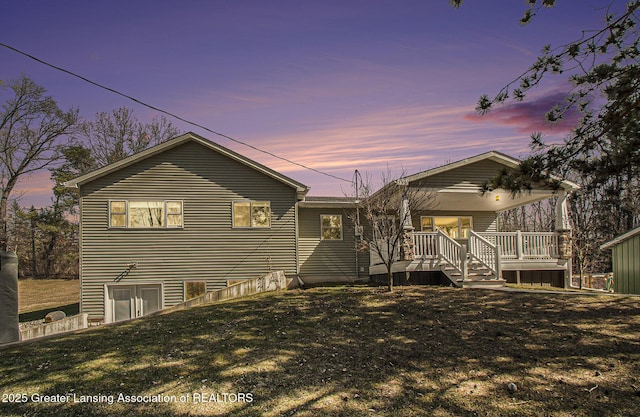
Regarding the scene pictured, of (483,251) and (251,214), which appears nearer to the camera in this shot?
(483,251)

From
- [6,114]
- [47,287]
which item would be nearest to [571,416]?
[47,287]

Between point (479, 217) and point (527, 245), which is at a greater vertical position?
point (479, 217)

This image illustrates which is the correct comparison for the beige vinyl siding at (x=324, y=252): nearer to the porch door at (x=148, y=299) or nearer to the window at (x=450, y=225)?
the window at (x=450, y=225)

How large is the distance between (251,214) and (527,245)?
34.9ft

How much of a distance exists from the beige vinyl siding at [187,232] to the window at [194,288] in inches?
7.4

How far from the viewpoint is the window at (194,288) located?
62.1 feet

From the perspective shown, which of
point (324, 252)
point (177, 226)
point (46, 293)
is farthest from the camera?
point (46, 293)

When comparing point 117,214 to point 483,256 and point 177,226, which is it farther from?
point 483,256

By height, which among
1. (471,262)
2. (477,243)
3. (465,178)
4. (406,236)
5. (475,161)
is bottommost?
(471,262)

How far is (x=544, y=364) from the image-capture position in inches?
310

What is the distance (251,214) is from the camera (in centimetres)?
1973

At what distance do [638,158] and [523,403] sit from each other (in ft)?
15.3

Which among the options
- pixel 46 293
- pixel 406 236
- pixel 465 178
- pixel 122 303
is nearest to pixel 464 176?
pixel 465 178

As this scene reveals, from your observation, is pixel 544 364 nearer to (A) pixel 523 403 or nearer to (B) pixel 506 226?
(A) pixel 523 403
